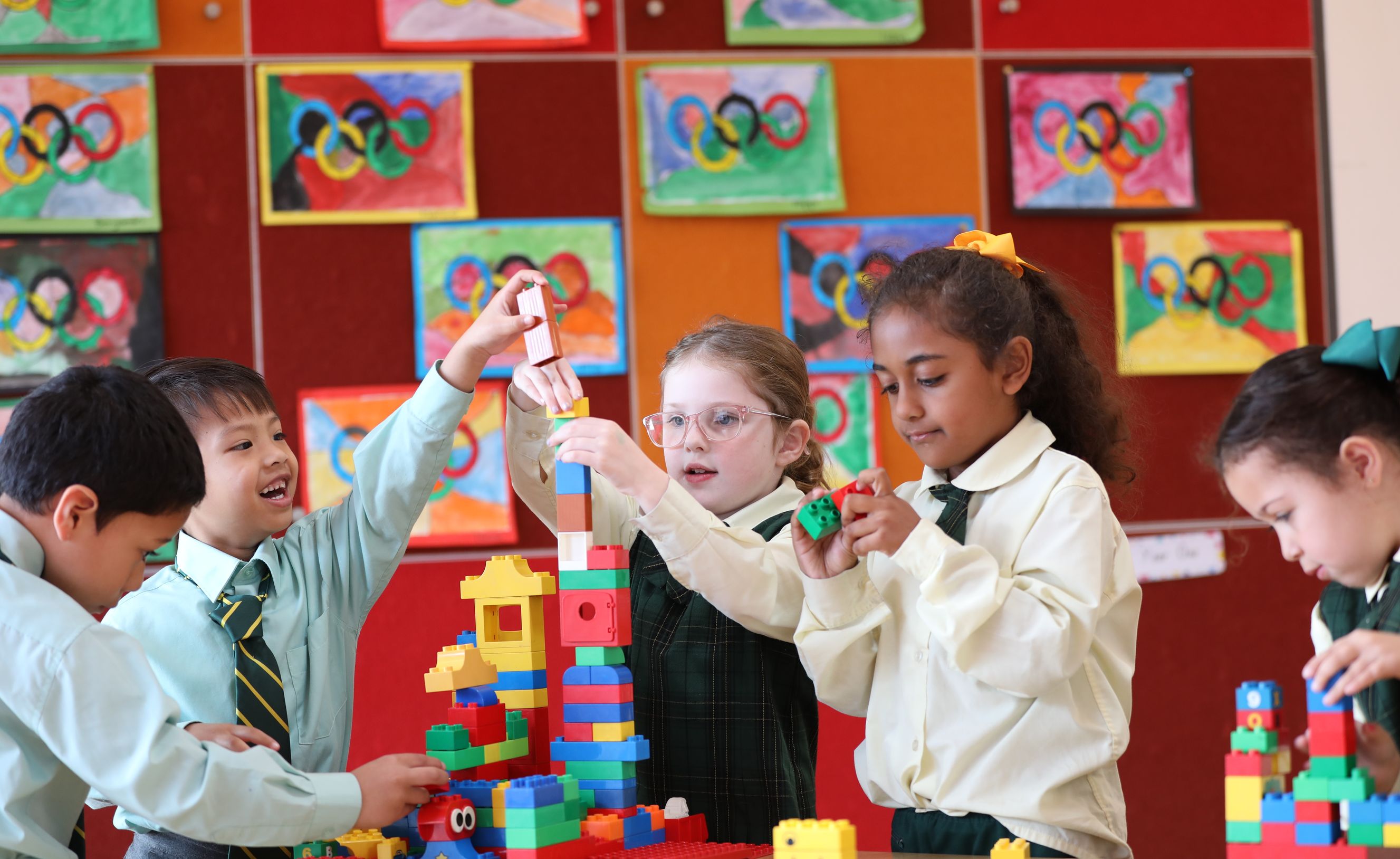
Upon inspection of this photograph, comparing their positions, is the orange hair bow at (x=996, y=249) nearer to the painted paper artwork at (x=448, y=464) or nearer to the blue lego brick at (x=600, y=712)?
the blue lego brick at (x=600, y=712)

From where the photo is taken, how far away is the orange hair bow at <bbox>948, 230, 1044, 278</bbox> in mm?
1495

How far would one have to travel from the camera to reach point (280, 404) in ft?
8.45

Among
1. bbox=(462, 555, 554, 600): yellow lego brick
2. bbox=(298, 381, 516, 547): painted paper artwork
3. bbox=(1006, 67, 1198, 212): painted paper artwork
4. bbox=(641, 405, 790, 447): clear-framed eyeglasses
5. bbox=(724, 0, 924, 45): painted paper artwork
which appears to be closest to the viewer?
bbox=(462, 555, 554, 600): yellow lego brick

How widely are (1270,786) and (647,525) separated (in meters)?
0.66

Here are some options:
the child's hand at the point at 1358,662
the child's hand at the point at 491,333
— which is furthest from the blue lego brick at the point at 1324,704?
the child's hand at the point at 491,333

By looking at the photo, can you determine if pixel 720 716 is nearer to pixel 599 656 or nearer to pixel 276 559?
pixel 599 656

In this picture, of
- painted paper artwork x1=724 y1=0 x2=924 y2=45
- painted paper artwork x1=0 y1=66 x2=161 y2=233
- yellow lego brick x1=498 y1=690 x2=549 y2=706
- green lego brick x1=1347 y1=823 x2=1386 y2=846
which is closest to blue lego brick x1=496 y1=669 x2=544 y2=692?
yellow lego brick x1=498 y1=690 x2=549 y2=706

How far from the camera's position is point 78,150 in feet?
8.21

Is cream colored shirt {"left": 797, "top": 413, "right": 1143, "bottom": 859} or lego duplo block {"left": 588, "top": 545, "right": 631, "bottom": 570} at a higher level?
lego duplo block {"left": 588, "top": 545, "right": 631, "bottom": 570}

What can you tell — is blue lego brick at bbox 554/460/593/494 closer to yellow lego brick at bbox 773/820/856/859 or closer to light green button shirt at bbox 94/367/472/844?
light green button shirt at bbox 94/367/472/844

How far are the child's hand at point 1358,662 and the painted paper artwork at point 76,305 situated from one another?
85.6 inches

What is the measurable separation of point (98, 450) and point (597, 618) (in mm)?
499

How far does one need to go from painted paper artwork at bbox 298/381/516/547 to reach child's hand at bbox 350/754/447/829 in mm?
1388

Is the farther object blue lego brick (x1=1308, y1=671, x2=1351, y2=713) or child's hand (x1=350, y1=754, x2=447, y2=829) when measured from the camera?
child's hand (x1=350, y1=754, x2=447, y2=829)
